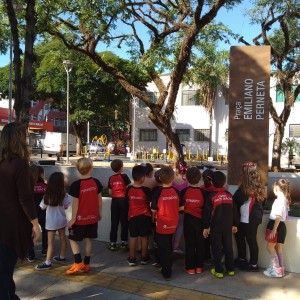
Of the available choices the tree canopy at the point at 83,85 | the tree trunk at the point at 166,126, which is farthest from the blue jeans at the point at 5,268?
the tree canopy at the point at 83,85

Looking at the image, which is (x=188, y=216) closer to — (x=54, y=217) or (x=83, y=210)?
(x=83, y=210)

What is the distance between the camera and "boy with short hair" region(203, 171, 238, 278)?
181 inches

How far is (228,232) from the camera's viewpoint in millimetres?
4648

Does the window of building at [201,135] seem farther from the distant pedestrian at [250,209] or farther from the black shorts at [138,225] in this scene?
the black shorts at [138,225]

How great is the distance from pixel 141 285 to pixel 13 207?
1915 millimetres

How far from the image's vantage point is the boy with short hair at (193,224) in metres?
4.74

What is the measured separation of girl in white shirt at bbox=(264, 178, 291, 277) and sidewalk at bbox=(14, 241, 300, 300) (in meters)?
0.14

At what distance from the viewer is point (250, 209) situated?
4.79 m

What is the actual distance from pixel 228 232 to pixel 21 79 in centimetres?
534

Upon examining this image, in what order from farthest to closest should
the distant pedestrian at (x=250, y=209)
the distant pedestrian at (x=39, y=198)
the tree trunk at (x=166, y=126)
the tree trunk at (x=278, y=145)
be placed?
the tree trunk at (x=278, y=145), the tree trunk at (x=166, y=126), the distant pedestrian at (x=39, y=198), the distant pedestrian at (x=250, y=209)

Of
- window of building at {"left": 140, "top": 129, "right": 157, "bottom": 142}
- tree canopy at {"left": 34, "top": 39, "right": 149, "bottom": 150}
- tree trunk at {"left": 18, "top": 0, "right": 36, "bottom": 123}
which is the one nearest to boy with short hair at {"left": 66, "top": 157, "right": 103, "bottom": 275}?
tree trunk at {"left": 18, "top": 0, "right": 36, "bottom": 123}

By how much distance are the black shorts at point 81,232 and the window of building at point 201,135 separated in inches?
1078

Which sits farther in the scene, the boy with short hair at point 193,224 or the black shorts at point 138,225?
the black shorts at point 138,225

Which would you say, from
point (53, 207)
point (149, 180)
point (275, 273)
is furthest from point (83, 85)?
point (275, 273)
